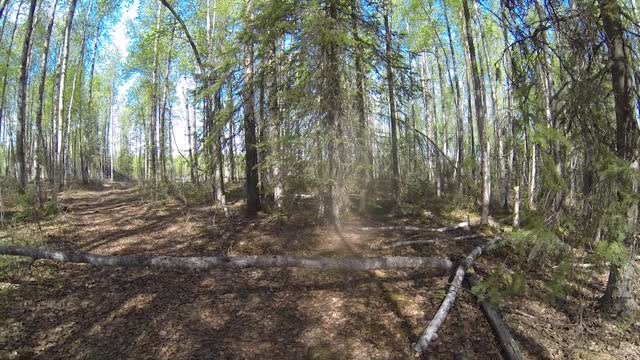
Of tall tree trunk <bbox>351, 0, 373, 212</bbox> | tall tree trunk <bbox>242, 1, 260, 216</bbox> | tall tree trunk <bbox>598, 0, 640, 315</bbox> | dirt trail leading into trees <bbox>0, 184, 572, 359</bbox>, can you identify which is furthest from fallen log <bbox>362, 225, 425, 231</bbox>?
tall tree trunk <bbox>598, 0, 640, 315</bbox>

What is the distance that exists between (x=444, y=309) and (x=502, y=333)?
2.42 ft

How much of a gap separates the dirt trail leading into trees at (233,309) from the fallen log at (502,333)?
12 cm

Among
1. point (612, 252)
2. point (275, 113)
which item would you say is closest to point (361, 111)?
point (275, 113)

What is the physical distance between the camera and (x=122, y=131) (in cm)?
4666

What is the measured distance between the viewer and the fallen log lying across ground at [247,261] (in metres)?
5.54

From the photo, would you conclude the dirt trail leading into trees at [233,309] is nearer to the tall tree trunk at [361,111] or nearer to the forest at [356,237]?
the forest at [356,237]

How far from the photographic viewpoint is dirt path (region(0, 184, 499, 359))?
14.5 feet

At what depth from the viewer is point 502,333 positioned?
434 cm

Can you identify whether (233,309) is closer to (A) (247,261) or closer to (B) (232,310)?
(B) (232,310)

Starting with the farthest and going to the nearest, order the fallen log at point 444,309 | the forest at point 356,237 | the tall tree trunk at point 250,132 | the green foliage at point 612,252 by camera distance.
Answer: the tall tree trunk at point 250,132 → the fallen log at point 444,309 → the forest at point 356,237 → the green foliage at point 612,252

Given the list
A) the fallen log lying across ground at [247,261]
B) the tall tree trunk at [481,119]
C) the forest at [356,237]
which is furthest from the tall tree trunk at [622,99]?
the tall tree trunk at [481,119]

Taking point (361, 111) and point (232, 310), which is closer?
point (232, 310)

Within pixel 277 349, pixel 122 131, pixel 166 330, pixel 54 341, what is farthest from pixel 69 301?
pixel 122 131

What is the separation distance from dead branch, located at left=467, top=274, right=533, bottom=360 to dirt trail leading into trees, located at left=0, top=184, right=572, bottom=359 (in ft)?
0.39
